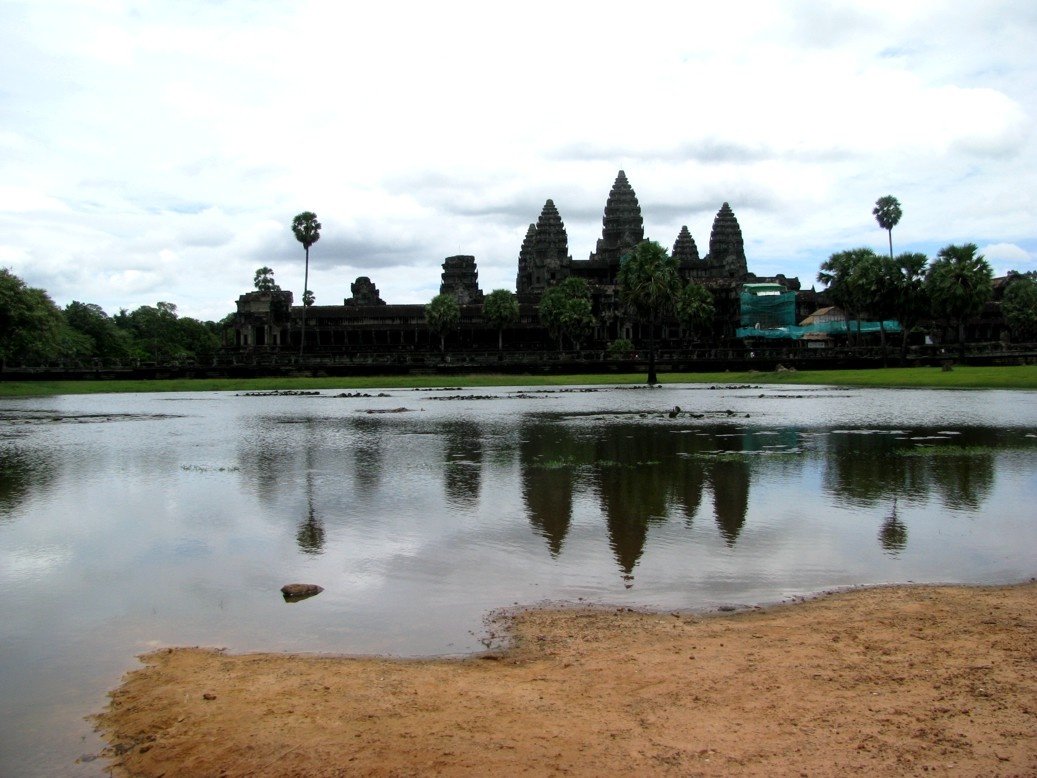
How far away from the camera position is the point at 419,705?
21.9 feet

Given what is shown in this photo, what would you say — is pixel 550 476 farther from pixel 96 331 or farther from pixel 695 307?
pixel 96 331

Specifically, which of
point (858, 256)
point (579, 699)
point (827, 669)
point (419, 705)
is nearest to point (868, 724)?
point (827, 669)

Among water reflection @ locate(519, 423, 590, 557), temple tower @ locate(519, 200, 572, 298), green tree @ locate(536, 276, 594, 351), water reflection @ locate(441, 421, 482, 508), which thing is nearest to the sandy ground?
water reflection @ locate(519, 423, 590, 557)

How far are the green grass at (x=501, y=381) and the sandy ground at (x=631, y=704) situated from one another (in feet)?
172

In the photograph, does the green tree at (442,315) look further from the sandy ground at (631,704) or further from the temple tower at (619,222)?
the sandy ground at (631,704)

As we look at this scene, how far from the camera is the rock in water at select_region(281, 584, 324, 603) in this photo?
32.9 ft

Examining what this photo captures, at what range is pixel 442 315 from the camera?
105 metres

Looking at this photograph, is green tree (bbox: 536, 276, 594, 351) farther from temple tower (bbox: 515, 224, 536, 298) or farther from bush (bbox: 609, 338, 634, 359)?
temple tower (bbox: 515, 224, 536, 298)

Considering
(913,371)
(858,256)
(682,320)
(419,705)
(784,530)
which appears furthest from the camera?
(682,320)

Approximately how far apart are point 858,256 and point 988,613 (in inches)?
3371

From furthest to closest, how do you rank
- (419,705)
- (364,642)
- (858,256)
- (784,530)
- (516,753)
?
(858,256) → (784,530) → (364,642) → (419,705) → (516,753)

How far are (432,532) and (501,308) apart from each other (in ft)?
305

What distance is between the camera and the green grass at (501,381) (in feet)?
197

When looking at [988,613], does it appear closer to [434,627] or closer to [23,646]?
[434,627]
